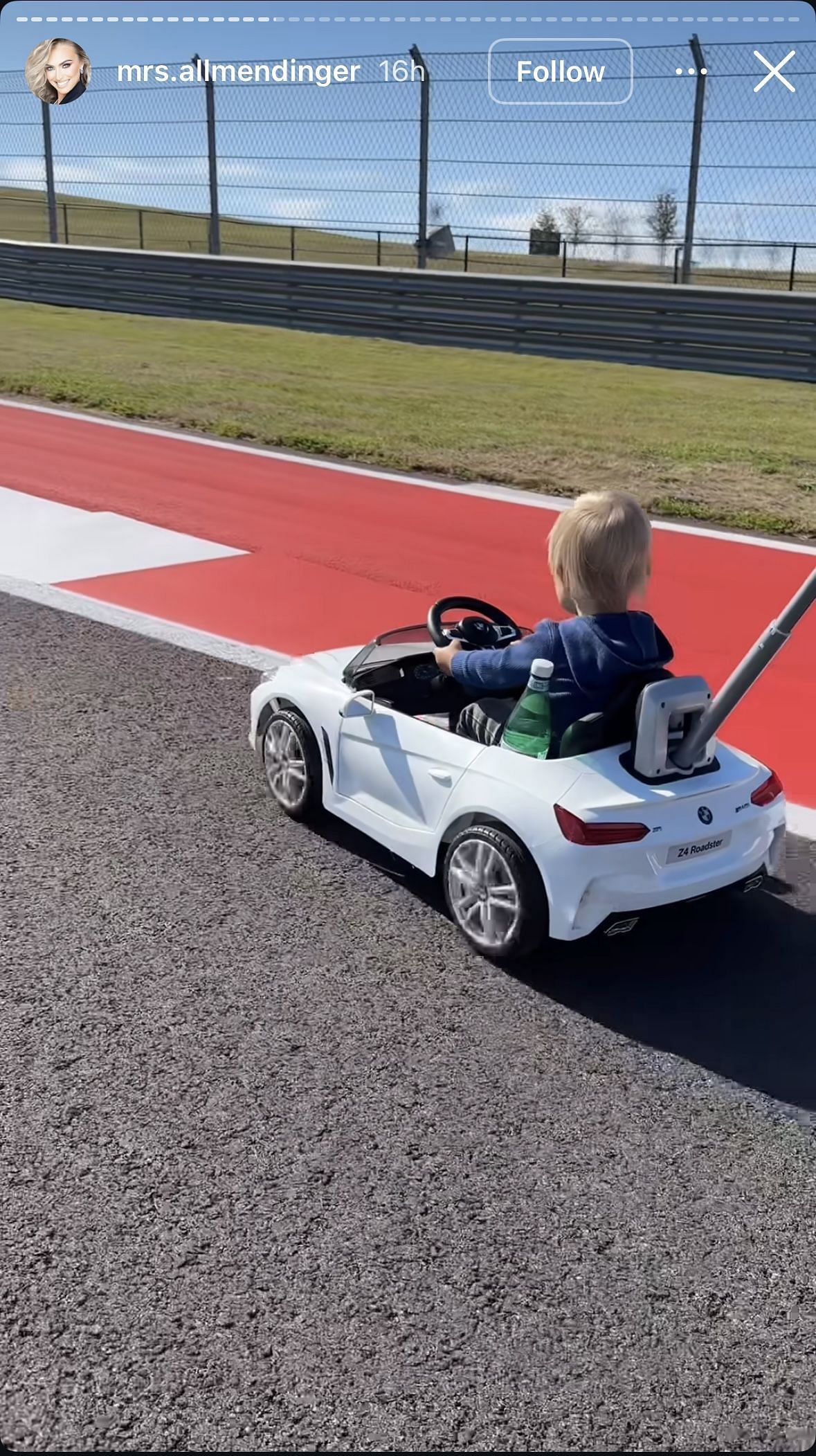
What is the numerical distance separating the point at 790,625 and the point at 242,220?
1854 centimetres

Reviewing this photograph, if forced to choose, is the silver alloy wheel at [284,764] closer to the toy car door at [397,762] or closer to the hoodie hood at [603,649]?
the toy car door at [397,762]

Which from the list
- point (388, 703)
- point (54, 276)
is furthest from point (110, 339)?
point (388, 703)

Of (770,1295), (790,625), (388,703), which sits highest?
(790,625)

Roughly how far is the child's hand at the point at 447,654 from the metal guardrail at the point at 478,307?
34.9 feet

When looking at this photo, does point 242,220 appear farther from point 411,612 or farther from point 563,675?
point 563,675

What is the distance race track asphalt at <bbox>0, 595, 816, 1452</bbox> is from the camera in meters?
2.51

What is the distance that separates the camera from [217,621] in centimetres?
740

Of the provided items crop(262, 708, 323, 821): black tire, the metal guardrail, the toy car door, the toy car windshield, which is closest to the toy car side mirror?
the toy car door

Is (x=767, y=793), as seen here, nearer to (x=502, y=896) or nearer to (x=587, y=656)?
(x=587, y=656)

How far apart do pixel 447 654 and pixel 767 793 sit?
105 cm

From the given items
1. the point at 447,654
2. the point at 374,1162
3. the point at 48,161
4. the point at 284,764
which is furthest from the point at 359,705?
the point at 48,161

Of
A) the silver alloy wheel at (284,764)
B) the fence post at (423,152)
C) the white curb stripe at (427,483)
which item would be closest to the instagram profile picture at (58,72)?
the fence post at (423,152)

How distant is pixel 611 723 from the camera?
407 centimetres

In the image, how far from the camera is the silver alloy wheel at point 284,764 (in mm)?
4879
